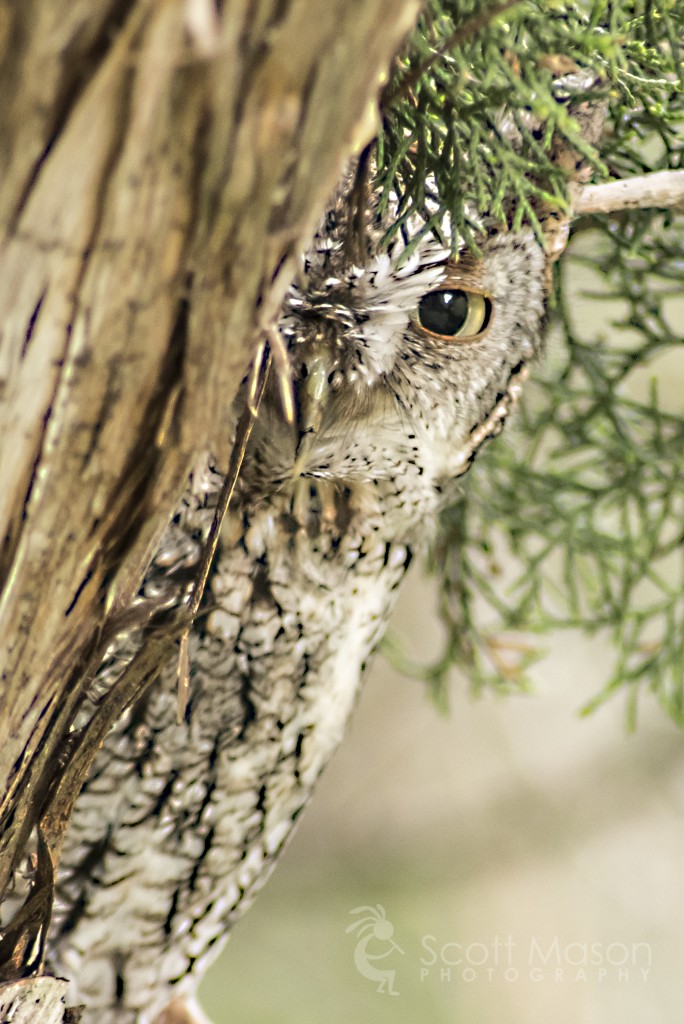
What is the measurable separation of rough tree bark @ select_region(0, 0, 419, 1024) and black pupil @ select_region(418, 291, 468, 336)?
296mm

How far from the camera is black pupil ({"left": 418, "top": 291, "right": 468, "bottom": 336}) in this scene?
588 mm

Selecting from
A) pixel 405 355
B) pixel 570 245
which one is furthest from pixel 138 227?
pixel 570 245

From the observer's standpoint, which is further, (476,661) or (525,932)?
(525,932)

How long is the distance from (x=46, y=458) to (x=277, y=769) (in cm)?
52

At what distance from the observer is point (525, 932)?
243cm

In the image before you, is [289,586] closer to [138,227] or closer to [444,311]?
[444,311]

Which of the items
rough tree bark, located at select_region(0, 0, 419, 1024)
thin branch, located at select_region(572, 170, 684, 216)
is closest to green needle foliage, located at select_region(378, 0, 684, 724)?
thin branch, located at select_region(572, 170, 684, 216)

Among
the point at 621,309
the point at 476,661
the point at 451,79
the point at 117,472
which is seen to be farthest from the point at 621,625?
the point at 621,309

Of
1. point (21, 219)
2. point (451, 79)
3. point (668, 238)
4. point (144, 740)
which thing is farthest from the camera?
point (668, 238)

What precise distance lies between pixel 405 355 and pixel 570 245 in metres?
0.52

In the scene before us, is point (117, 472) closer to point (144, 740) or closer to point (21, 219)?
point (21, 219)

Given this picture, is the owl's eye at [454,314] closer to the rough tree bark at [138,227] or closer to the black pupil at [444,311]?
the black pupil at [444,311]

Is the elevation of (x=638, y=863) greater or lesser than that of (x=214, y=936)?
lesser

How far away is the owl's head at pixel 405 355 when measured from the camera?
0.53 meters
